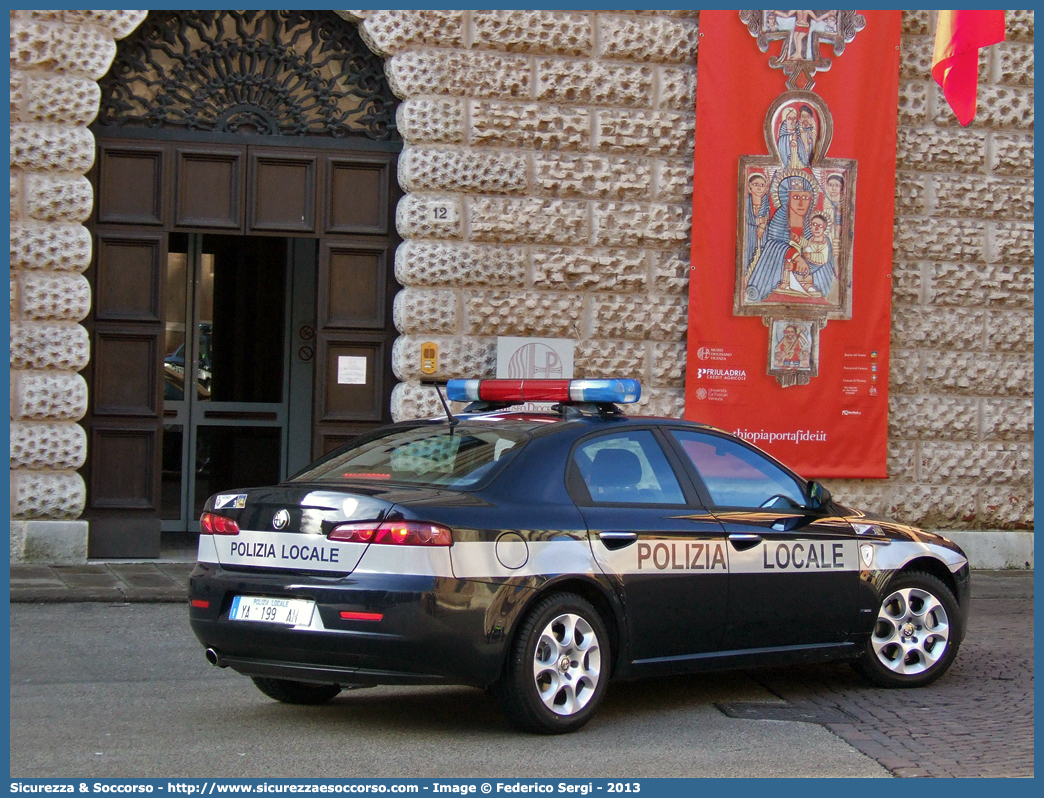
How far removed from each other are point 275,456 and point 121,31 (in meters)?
4.80

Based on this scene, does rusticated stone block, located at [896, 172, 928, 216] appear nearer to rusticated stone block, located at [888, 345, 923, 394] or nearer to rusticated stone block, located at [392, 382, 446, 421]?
rusticated stone block, located at [888, 345, 923, 394]

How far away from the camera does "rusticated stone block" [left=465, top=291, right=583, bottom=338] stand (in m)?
12.2

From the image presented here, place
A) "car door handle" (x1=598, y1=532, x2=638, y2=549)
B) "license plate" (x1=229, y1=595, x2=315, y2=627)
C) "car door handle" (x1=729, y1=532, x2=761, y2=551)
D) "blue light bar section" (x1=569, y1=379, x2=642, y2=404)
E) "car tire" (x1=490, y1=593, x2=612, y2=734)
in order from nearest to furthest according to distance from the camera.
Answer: "license plate" (x1=229, y1=595, x2=315, y2=627) → "car tire" (x1=490, y1=593, x2=612, y2=734) → "car door handle" (x1=598, y1=532, x2=638, y2=549) → "blue light bar section" (x1=569, y1=379, x2=642, y2=404) → "car door handle" (x1=729, y1=532, x2=761, y2=551)

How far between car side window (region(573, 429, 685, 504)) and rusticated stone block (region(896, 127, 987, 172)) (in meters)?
7.11

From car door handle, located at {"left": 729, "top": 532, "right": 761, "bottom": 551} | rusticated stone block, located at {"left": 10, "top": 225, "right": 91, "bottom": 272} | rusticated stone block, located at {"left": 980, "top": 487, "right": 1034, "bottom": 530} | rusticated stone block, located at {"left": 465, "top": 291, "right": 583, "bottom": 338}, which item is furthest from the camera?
rusticated stone block, located at {"left": 980, "top": 487, "right": 1034, "bottom": 530}

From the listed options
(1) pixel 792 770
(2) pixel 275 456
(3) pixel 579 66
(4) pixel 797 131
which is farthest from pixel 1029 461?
(1) pixel 792 770

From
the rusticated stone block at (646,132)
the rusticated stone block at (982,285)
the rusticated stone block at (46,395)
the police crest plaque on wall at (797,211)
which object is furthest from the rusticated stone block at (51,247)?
the rusticated stone block at (982,285)

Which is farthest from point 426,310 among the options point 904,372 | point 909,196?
point 909,196

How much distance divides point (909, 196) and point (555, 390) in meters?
7.18

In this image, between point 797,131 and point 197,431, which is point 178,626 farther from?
point 797,131

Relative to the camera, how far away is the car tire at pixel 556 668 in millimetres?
6035

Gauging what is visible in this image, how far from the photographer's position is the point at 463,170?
40.1ft

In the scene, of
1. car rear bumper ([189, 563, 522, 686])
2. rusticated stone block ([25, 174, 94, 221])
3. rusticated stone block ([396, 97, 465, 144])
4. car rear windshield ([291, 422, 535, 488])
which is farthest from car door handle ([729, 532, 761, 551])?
rusticated stone block ([25, 174, 94, 221])

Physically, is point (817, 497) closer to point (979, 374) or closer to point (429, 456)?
point (429, 456)
